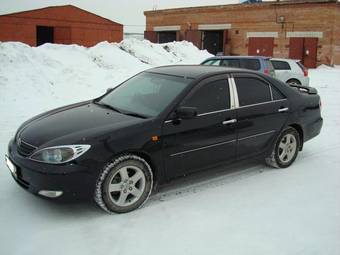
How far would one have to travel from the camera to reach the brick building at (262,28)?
104ft

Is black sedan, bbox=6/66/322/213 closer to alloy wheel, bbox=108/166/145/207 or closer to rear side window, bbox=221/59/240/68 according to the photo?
alloy wheel, bbox=108/166/145/207

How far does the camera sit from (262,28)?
36156 millimetres

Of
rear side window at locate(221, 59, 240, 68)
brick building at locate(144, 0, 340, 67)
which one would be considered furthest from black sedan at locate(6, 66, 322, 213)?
brick building at locate(144, 0, 340, 67)

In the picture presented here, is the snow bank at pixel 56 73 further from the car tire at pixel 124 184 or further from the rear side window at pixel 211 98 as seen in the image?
the car tire at pixel 124 184

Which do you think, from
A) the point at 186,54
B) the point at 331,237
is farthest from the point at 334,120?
the point at 186,54

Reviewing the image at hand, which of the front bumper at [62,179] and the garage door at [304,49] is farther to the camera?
the garage door at [304,49]

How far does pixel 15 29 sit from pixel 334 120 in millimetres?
26416

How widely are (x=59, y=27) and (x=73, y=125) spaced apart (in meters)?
30.5

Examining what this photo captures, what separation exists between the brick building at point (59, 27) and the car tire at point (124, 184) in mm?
28663

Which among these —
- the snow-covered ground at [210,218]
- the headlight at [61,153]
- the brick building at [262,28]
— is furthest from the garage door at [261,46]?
the headlight at [61,153]

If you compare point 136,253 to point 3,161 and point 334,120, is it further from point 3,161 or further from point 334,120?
point 334,120

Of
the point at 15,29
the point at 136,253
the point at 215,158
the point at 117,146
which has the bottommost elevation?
the point at 136,253

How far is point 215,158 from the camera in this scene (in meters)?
5.24

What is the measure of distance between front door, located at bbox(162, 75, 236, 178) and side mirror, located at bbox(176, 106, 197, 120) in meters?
0.10
